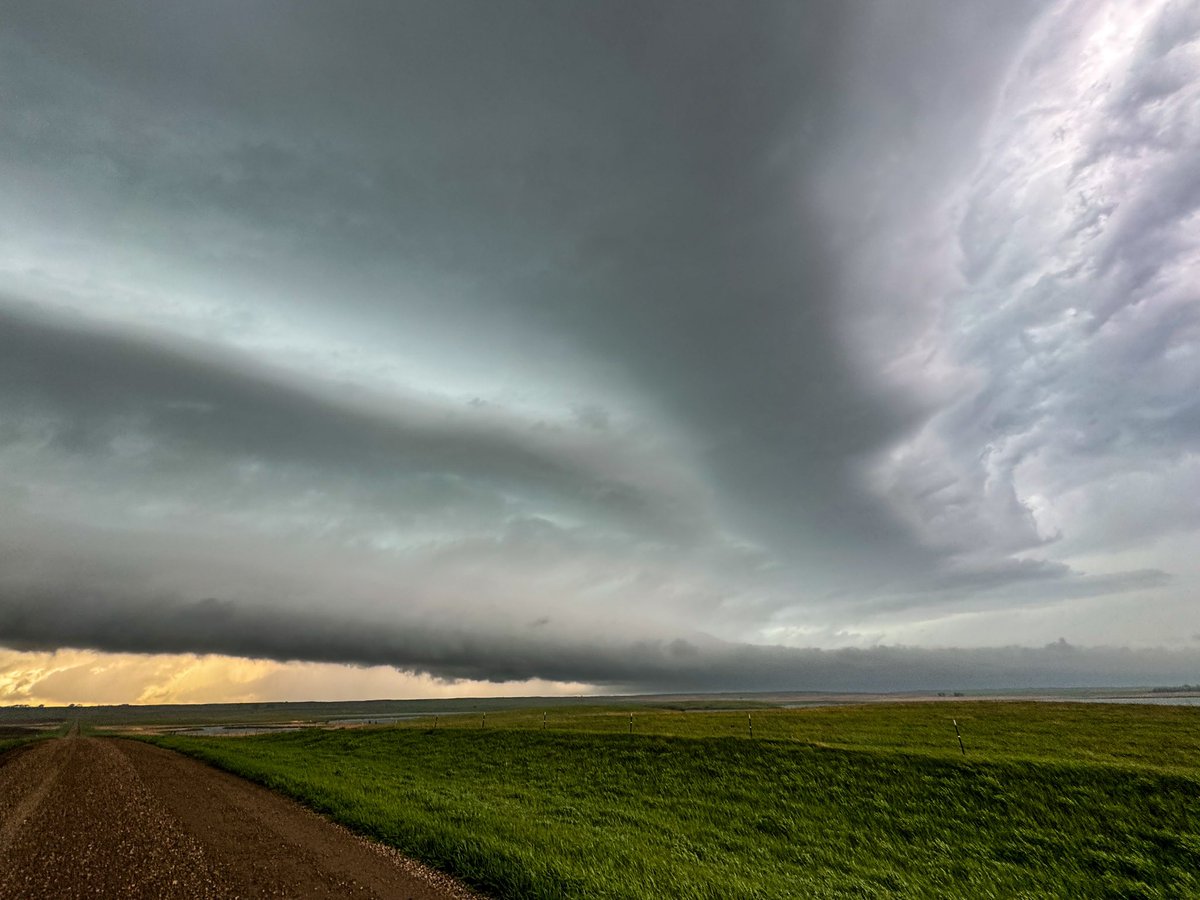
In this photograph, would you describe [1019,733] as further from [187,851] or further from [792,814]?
[187,851]

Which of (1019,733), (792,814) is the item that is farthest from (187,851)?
(1019,733)

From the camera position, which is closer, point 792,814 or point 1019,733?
point 792,814

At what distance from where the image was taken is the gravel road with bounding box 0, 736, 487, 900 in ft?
49.6

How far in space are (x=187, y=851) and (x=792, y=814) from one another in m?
23.7

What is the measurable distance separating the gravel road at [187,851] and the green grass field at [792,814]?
5.69 feet

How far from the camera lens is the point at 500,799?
26.9 metres

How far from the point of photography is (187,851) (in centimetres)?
1858

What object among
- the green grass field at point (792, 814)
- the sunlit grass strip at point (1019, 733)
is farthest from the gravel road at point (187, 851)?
the sunlit grass strip at point (1019, 733)

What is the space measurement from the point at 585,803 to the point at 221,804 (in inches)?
731

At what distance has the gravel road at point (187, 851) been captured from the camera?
49.6 ft

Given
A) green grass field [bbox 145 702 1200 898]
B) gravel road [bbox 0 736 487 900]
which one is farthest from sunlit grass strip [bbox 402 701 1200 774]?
gravel road [bbox 0 736 487 900]

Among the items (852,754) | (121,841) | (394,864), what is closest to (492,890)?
(394,864)

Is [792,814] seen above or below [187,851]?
below

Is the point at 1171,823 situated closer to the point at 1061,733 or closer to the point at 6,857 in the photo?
the point at 1061,733
